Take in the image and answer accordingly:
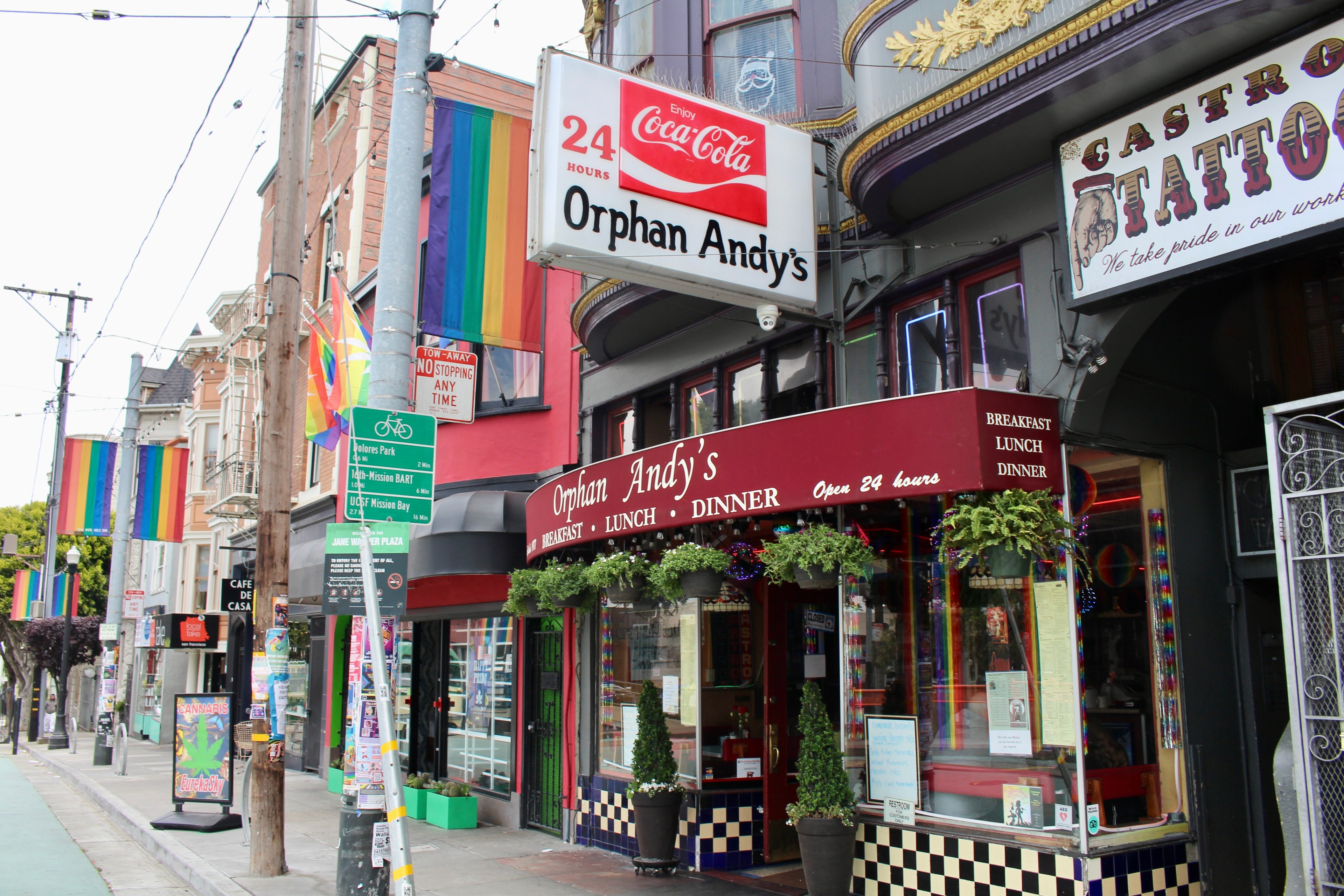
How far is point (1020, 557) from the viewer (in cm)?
652

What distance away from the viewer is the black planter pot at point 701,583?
29.0ft

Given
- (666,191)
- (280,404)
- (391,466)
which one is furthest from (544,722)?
(666,191)

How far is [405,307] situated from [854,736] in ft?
16.2

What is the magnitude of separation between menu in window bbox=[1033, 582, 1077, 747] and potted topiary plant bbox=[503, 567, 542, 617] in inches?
217

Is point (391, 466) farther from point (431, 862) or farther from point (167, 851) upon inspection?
point (167, 851)

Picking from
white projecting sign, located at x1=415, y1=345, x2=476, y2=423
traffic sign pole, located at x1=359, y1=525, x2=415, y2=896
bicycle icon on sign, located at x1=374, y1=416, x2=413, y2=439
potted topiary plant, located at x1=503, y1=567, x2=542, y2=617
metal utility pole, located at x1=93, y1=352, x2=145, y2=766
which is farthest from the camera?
metal utility pole, located at x1=93, y1=352, x2=145, y2=766

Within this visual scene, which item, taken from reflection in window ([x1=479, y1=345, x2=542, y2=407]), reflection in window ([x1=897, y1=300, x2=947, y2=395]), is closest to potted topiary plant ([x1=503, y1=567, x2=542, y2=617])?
reflection in window ([x1=479, y1=345, x2=542, y2=407])

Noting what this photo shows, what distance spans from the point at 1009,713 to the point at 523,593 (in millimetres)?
5610

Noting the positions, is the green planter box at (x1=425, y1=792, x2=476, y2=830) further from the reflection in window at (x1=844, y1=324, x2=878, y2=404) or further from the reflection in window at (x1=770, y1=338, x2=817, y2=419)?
the reflection in window at (x1=844, y1=324, x2=878, y2=404)

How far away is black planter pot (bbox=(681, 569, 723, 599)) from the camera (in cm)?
883

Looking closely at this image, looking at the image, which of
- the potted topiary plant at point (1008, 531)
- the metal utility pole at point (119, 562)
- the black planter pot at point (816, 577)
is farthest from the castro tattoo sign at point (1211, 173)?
the metal utility pole at point (119, 562)

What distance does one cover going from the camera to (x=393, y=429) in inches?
287

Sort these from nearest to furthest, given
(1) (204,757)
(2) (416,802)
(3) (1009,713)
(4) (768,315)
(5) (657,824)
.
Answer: (3) (1009,713) < (4) (768,315) < (5) (657,824) < (1) (204,757) < (2) (416,802)

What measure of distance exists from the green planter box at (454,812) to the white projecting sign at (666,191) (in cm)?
796
